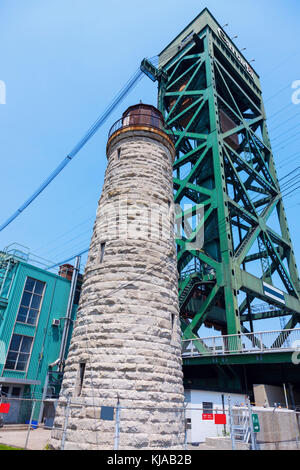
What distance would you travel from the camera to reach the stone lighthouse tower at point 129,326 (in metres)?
8.34

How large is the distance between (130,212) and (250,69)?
120 ft

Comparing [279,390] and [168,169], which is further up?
[168,169]

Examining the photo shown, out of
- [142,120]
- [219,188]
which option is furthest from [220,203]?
[142,120]

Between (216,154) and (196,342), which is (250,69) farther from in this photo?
(196,342)

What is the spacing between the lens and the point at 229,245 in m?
21.0

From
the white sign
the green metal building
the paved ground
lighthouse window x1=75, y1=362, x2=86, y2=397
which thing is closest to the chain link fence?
the paved ground

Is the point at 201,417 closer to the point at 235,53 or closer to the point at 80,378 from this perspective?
the point at 80,378

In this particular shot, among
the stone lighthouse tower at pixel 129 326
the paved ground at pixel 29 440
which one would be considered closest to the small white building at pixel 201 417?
the stone lighthouse tower at pixel 129 326

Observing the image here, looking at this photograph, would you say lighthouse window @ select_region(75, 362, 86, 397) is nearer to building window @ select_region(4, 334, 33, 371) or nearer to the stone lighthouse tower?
the stone lighthouse tower

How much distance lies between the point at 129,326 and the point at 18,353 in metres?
15.7

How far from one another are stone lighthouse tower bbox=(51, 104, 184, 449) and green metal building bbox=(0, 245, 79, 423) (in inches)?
511

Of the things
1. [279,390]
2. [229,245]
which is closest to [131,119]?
[229,245]

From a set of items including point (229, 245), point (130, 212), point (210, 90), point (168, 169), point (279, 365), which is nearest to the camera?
point (130, 212)
